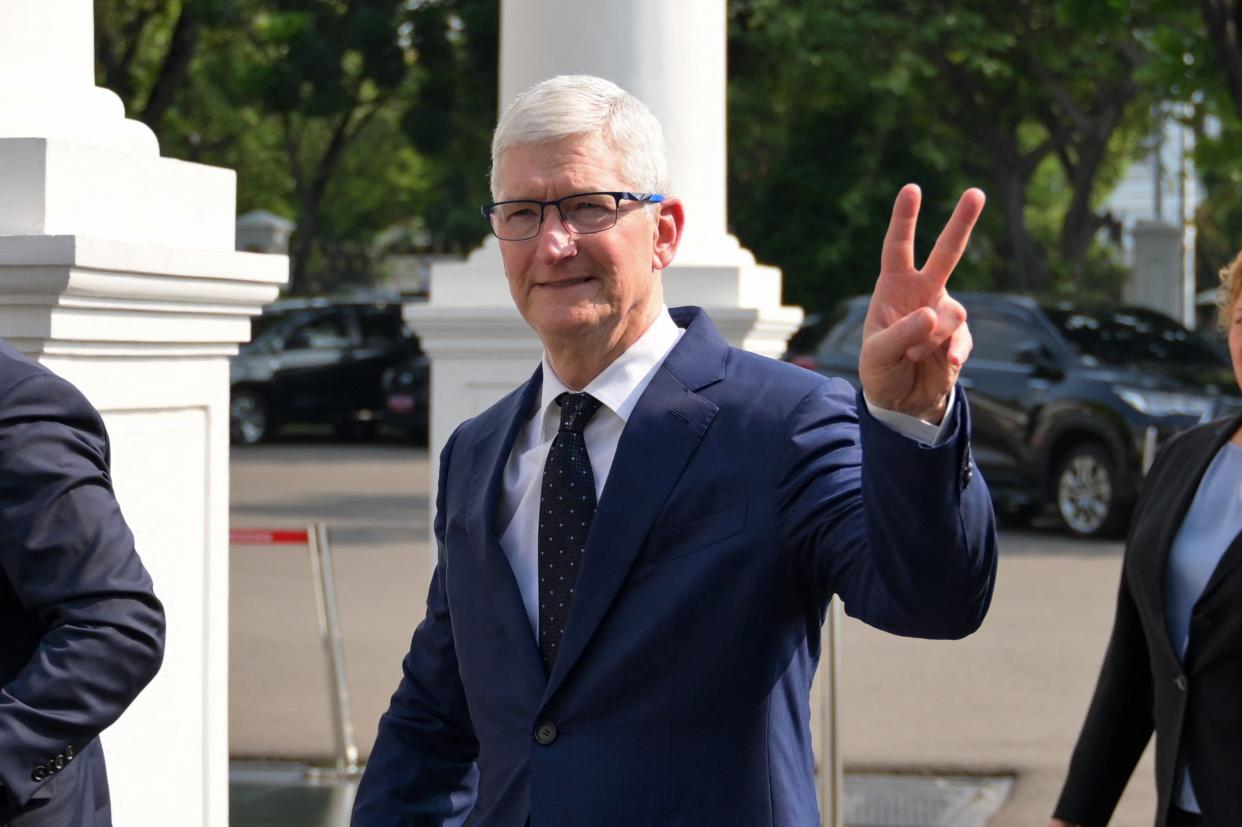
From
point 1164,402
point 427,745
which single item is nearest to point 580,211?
point 427,745

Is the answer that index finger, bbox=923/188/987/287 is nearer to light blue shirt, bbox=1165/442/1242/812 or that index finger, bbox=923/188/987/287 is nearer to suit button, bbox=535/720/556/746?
suit button, bbox=535/720/556/746

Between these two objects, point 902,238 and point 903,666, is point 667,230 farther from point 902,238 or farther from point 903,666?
point 903,666

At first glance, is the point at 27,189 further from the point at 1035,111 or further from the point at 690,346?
the point at 1035,111

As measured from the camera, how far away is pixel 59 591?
2549 mm

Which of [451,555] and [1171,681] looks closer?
[451,555]

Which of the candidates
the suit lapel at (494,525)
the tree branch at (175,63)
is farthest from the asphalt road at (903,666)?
the tree branch at (175,63)

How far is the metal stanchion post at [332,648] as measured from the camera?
715cm

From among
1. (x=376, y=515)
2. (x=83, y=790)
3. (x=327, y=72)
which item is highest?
(x=327, y=72)

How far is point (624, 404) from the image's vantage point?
2.49 meters

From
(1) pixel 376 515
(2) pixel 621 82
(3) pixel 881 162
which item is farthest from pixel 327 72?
(2) pixel 621 82

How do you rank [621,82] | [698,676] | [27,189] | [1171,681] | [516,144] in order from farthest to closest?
[621,82]
[27,189]
[1171,681]
[516,144]
[698,676]

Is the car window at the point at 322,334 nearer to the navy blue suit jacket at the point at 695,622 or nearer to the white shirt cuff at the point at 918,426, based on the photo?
the navy blue suit jacket at the point at 695,622

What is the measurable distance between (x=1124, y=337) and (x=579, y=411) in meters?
12.7

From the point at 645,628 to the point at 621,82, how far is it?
371 centimetres
